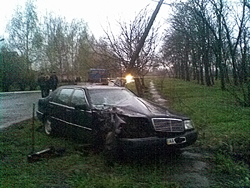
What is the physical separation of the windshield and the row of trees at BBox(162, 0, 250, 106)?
17.1 ft

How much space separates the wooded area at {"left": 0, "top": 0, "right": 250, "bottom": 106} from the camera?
11.9 m

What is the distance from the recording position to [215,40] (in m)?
23.4

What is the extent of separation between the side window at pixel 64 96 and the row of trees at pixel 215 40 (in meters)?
6.05

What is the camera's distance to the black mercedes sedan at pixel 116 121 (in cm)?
440

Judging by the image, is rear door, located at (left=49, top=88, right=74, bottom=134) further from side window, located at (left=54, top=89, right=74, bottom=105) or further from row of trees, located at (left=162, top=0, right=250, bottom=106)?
row of trees, located at (left=162, top=0, right=250, bottom=106)

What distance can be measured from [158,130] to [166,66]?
24.7ft

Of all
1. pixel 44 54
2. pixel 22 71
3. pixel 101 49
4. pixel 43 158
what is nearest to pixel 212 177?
pixel 43 158

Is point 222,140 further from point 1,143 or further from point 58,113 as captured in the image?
point 1,143

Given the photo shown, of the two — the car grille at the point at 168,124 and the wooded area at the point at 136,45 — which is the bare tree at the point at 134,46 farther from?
the car grille at the point at 168,124

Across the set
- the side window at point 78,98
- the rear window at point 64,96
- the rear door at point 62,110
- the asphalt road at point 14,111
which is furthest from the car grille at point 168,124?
the asphalt road at point 14,111

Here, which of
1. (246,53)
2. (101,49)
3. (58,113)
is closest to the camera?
(58,113)

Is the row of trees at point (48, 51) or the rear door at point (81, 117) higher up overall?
the row of trees at point (48, 51)

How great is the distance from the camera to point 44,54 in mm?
37562

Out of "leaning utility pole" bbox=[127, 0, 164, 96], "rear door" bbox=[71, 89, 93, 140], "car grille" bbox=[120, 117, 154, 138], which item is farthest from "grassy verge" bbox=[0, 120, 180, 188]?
"leaning utility pole" bbox=[127, 0, 164, 96]
